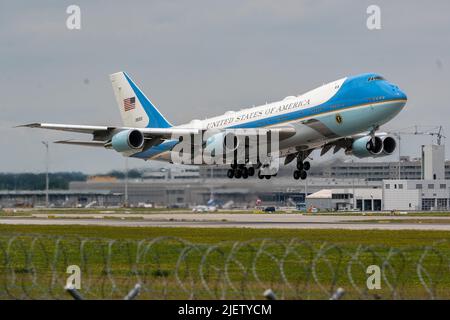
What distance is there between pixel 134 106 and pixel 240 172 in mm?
15302

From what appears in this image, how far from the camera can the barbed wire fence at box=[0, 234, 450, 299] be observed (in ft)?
83.4

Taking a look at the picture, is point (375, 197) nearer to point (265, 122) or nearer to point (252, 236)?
point (265, 122)

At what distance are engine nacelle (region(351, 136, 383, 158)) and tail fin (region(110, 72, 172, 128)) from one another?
18573 millimetres

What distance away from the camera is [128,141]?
71.6 meters

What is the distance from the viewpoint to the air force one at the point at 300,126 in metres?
65.4

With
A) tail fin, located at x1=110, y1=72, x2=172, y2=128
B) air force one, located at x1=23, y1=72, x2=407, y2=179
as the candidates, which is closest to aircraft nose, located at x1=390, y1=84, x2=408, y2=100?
air force one, located at x1=23, y1=72, x2=407, y2=179

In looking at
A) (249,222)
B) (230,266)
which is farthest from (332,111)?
(230,266)

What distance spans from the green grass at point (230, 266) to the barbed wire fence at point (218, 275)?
0.04 metres

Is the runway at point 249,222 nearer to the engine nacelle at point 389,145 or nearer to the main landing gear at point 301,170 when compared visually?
the main landing gear at point 301,170
